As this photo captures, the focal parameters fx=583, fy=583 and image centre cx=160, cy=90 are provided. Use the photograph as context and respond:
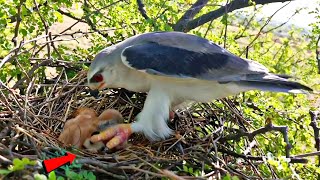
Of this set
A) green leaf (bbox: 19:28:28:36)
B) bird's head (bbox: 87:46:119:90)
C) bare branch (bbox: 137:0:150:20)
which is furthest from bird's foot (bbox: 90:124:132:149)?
bare branch (bbox: 137:0:150:20)

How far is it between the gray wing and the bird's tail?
0.04 metres

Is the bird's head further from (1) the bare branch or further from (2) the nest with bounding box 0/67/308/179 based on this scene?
(1) the bare branch

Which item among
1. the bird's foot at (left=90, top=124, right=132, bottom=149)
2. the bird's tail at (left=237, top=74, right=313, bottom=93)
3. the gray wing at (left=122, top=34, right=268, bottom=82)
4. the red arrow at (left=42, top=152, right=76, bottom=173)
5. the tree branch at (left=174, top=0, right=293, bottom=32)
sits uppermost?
the tree branch at (left=174, top=0, right=293, bottom=32)

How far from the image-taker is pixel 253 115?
3893mm

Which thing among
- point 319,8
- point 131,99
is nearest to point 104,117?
point 131,99

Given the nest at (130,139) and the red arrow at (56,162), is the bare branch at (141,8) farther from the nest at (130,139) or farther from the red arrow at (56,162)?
the red arrow at (56,162)

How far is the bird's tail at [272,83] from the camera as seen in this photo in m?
3.15

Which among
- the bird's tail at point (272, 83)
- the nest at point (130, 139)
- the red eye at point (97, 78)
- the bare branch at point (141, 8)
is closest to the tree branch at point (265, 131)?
the nest at point (130, 139)

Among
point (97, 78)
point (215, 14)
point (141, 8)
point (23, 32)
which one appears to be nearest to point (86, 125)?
point (97, 78)

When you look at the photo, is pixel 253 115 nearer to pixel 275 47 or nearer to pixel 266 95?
pixel 266 95

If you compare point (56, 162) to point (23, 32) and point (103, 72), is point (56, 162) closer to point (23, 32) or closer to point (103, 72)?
point (103, 72)

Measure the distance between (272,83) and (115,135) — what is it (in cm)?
92

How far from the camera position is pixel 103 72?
342cm

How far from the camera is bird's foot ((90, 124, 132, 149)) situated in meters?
3.18
